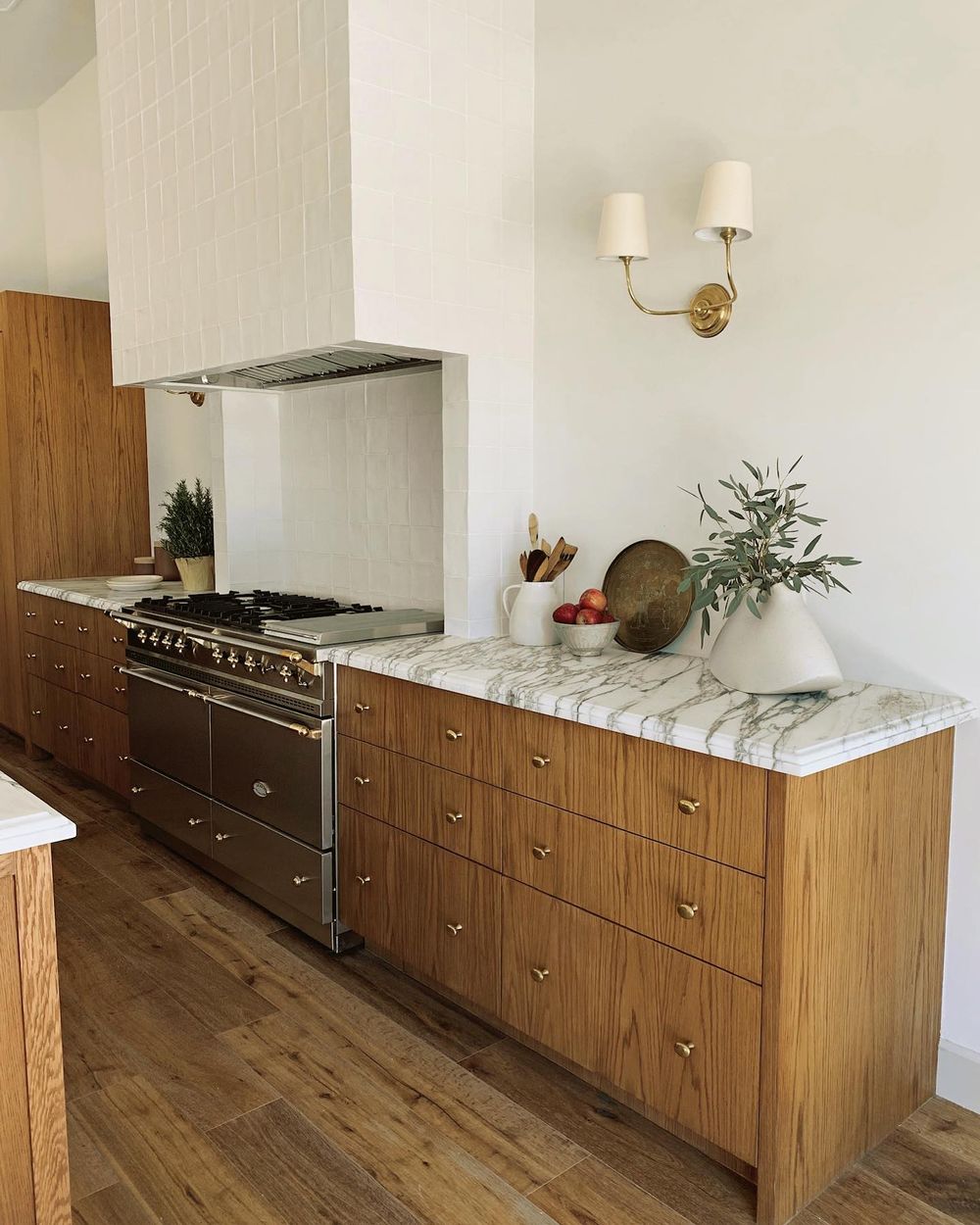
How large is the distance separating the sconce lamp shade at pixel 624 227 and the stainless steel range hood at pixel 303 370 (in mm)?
695

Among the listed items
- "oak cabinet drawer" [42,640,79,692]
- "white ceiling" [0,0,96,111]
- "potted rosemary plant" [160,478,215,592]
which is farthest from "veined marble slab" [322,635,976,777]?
"white ceiling" [0,0,96,111]

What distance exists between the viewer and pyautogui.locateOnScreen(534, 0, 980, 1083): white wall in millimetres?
2020

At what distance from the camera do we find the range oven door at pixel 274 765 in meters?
2.73

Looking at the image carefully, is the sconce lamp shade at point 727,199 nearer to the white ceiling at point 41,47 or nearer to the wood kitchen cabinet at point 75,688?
the wood kitchen cabinet at point 75,688

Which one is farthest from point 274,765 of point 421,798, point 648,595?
point 648,595

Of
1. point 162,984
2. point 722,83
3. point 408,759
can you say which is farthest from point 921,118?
point 162,984

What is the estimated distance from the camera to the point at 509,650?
264cm

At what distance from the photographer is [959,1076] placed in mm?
2104

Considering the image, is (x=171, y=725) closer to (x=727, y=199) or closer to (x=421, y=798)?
(x=421, y=798)

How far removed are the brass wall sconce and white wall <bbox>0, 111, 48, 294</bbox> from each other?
4354 mm

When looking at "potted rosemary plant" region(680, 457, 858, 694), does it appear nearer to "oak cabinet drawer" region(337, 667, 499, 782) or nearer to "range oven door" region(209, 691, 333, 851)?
"oak cabinet drawer" region(337, 667, 499, 782)

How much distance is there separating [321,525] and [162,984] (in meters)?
1.77

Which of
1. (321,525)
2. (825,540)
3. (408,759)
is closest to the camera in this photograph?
(825,540)

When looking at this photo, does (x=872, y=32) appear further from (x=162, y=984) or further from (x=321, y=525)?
(x=162, y=984)
